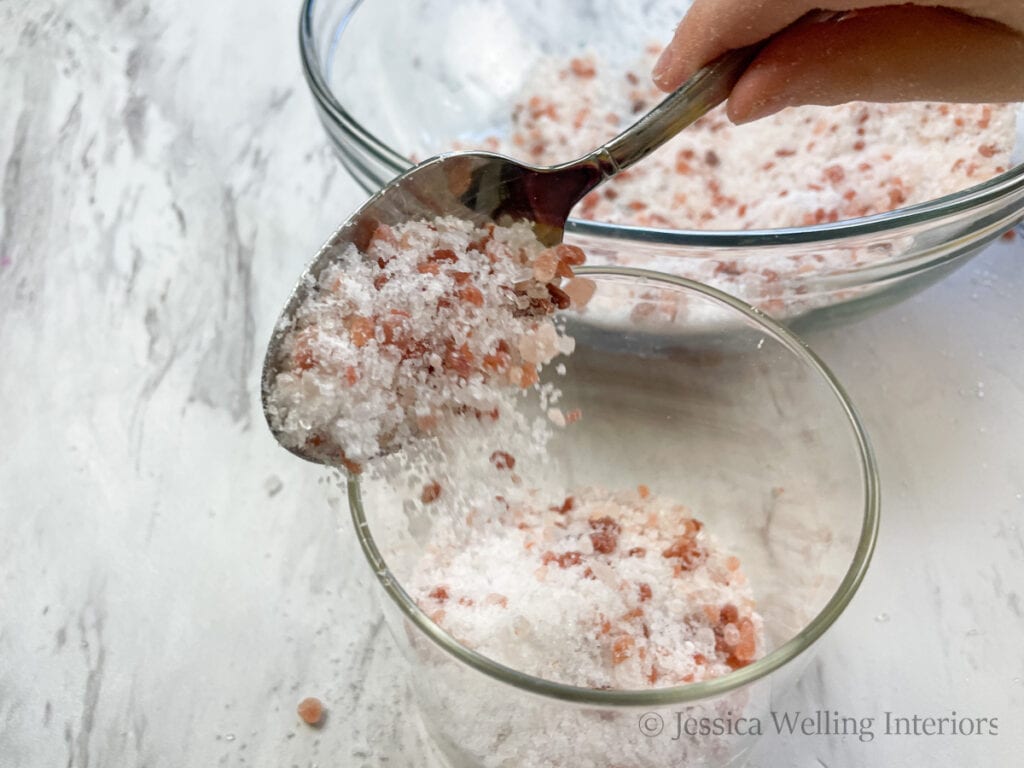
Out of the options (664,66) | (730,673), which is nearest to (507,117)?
(664,66)

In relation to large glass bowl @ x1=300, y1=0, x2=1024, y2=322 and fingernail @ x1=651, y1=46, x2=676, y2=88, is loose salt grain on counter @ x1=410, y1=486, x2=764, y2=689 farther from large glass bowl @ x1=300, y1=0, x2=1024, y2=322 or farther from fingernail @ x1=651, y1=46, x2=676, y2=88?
fingernail @ x1=651, y1=46, x2=676, y2=88

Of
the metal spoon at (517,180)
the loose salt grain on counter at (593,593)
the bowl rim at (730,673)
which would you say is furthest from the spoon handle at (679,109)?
the loose salt grain on counter at (593,593)

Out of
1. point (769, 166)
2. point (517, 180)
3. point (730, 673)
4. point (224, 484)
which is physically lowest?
point (730, 673)

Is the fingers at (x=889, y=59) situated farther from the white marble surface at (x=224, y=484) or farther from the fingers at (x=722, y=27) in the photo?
the white marble surface at (x=224, y=484)

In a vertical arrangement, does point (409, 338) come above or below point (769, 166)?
below

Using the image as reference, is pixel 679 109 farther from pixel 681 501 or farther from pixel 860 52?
pixel 681 501

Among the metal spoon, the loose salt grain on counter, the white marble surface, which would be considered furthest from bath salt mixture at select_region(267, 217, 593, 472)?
the white marble surface
